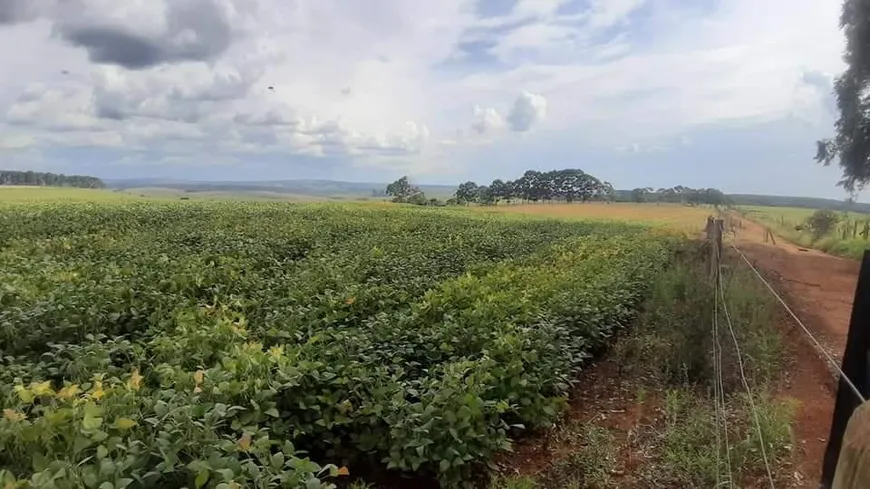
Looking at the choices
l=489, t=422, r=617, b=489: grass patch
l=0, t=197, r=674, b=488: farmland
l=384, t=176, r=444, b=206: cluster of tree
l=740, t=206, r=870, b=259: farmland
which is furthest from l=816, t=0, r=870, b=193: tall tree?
l=384, t=176, r=444, b=206: cluster of tree

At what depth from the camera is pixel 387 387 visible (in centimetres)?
377

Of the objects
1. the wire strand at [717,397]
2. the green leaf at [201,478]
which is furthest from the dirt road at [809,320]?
the green leaf at [201,478]

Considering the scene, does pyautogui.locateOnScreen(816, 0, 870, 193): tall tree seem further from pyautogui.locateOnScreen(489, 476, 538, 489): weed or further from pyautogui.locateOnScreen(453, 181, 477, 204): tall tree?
pyautogui.locateOnScreen(453, 181, 477, 204): tall tree

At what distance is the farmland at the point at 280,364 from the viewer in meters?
2.51

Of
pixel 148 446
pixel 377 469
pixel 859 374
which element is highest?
pixel 859 374

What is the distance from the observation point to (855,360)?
2877mm

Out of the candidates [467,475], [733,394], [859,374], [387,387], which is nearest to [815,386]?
[733,394]

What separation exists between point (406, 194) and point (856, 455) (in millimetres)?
48013

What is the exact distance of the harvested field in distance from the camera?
1997cm

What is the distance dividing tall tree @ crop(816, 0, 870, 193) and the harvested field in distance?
14.2 ft

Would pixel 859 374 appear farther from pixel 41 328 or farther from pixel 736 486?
pixel 41 328

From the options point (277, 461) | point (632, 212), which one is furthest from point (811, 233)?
point (277, 461)

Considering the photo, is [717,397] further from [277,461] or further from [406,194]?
[406,194]

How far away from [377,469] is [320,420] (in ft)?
1.66
